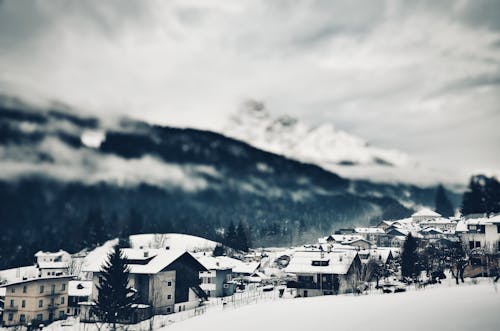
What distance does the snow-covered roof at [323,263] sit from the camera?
2852 inches

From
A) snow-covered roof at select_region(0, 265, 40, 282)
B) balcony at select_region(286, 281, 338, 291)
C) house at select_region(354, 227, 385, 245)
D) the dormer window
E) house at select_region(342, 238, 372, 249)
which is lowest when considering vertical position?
snow-covered roof at select_region(0, 265, 40, 282)

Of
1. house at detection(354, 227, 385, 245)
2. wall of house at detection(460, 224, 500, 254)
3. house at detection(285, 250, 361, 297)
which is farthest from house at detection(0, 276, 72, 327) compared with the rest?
house at detection(354, 227, 385, 245)

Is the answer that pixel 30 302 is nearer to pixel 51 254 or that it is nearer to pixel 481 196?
pixel 51 254

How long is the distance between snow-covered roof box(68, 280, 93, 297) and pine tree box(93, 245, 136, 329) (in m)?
18.4

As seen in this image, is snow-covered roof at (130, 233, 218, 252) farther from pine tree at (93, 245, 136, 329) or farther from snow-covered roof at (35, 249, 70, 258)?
pine tree at (93, 245, 136, 329)

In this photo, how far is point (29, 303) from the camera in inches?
2766

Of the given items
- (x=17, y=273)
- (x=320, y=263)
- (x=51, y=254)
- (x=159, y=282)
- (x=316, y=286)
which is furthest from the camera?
(x=51, y=254)

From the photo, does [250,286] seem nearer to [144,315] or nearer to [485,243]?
[144,315]

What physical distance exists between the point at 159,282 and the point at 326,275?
2879 centimetres

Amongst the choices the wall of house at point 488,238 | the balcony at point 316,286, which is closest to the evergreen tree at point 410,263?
the wall of house at point 488,238

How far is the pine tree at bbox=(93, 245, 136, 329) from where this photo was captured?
57.0m

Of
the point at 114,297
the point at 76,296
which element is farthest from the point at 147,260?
the point at 76,296

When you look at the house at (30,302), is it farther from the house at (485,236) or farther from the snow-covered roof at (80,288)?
the house at (485,236)

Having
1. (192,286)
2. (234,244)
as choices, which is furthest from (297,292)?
(234,244)
